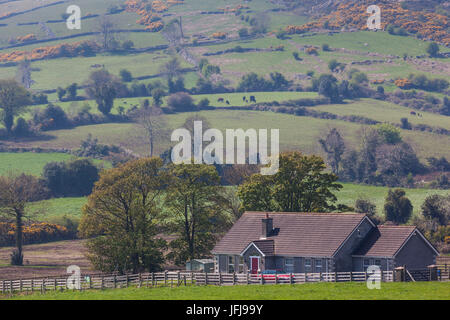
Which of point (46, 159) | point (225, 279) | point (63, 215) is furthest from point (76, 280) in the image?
point (46, 159)

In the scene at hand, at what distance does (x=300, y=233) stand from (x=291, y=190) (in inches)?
628

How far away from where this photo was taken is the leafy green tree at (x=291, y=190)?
81.0 meters

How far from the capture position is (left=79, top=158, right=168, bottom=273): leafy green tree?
72.0 meters

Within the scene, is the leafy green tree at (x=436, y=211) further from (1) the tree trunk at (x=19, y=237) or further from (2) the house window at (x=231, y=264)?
(1) the tree trunk at (x=19, y=237)

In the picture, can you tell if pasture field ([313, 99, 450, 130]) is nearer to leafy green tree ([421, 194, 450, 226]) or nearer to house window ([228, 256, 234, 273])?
leafy green tree ([421, 194, 450, 226])

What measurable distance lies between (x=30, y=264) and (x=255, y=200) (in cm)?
2360

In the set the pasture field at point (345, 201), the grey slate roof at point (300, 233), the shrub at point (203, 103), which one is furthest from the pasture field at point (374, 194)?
the shrub at point (203, 103)

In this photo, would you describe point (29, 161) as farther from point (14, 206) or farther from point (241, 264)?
point (241, 264)

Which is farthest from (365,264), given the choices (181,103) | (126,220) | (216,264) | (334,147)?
(181,103)

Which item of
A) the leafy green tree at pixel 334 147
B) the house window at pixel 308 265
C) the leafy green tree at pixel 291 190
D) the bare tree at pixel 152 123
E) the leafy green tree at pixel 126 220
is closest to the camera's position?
the house window at pixel 308 265

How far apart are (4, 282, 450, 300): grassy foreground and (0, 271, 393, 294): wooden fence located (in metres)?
1.96

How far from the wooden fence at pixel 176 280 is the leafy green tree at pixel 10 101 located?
3869 inches

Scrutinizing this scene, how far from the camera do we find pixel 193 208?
77750mm
